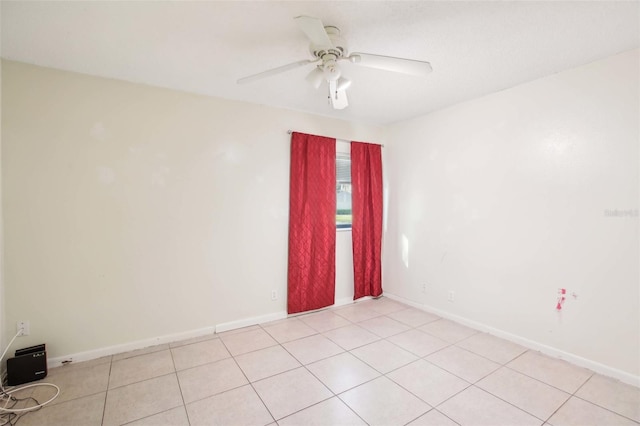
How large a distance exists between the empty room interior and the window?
385 millimetres

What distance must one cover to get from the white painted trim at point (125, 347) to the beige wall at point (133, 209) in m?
0.04

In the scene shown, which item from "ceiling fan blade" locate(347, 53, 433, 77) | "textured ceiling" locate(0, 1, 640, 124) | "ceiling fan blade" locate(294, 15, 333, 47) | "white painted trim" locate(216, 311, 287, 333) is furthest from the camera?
"white painted trim" locate(216, 311, 287, 333)

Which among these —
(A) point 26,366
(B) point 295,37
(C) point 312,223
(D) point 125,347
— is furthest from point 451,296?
(A) point 26,366

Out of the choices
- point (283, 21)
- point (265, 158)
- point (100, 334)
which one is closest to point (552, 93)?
point (283, 21)

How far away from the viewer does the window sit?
395 centimetres

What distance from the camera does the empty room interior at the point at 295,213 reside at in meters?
1.86

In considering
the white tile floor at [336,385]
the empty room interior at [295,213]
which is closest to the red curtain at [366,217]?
the empty room interior at [295,213]

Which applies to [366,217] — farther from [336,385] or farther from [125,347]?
[125,347]

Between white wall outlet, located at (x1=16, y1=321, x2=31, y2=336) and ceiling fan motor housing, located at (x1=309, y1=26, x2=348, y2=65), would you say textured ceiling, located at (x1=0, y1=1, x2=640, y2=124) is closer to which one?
ceiling fan motor housing, located at (x1=309, y1=26, x2=348, y2=65)

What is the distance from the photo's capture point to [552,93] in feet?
8.31

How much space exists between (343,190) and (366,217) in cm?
49

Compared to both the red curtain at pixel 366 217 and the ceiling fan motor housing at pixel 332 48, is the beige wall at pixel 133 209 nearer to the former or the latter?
the red curtain at pixel 366 217

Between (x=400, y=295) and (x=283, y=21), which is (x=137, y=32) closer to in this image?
(x=283, y=21)

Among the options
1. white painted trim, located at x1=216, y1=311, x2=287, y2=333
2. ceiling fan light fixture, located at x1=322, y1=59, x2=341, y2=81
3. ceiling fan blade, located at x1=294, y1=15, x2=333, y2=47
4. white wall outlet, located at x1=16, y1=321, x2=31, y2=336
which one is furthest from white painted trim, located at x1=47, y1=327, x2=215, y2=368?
ceiling fan blade, located at x1=294, y1=15, x2=333, y2=47
